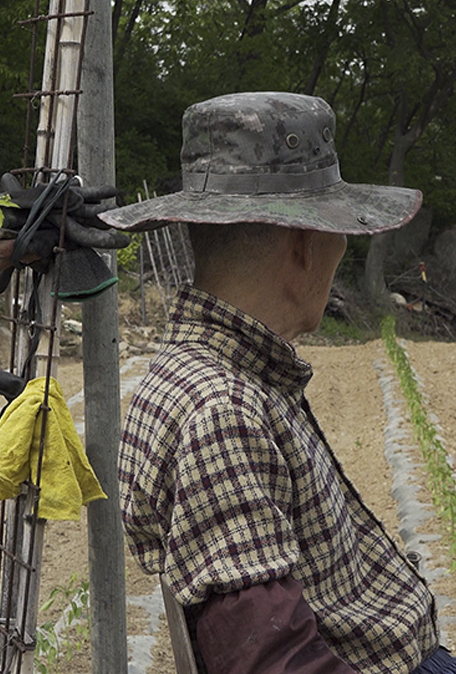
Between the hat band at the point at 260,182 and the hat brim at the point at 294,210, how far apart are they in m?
0.01

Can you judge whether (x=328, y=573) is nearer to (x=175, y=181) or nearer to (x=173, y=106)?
(x=175, y=181)

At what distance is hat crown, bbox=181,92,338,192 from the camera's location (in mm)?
1685

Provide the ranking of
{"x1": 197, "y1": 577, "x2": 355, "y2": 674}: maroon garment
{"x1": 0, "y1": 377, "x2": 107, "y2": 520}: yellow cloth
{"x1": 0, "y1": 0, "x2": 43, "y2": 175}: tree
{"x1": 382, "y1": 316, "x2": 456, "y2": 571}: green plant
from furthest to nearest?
{"x1": 0, "y1": 0, "x2": 43, "y2": 175}: tree → {"x1": 382, "y1": 316, "x2": 456, "y2": 571}: green plant → {"x1": 0, "y1": 377, "x2": 107, "y2": 520}: yellow cloth → {"x1": 197, "y1": 577, "x2": 355, "y2": 674}: maroon garment

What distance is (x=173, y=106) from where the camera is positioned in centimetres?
2025

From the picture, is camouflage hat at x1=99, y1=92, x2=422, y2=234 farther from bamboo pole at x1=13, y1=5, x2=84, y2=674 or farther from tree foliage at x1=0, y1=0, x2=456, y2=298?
tree foliage at x1=0, y1=0, x2=456, y2=298

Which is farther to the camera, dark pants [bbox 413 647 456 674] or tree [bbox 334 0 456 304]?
tree [bbox 334 0 456 304]

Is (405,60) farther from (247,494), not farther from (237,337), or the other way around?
(247,494)

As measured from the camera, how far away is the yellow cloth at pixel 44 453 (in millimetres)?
2115

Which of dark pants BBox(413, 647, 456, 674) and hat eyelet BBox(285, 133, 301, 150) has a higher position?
hat eyelet BBox(285, 133, 301, 150)

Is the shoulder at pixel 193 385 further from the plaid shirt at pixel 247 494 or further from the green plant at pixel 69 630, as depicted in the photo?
the green plant at pixel 69 630

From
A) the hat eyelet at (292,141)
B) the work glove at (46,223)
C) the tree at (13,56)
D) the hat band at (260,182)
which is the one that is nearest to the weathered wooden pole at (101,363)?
the work glove at (46,223)

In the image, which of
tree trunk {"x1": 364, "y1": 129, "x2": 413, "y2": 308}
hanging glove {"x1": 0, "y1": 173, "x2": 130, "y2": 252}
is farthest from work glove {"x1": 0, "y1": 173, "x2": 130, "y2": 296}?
tree trunk {"x1": 364, "y1": 129, "x2": 413, "y2": 308}

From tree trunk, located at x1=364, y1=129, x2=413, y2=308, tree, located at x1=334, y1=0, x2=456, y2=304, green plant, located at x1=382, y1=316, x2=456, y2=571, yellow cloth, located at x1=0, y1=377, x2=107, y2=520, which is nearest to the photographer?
yellow cloth, located at x1=0, y1=377, x2=107, y2=520

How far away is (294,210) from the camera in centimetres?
164
